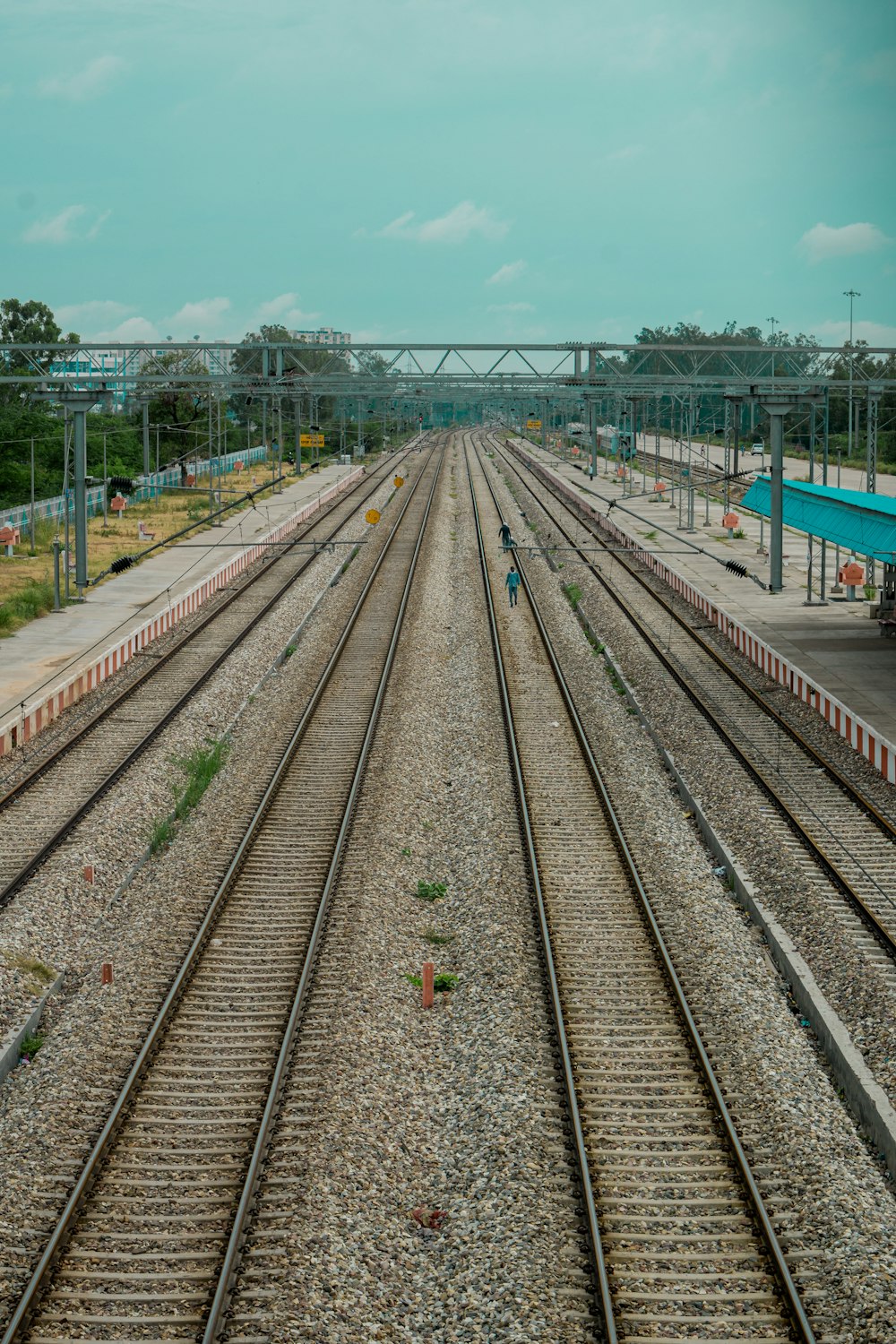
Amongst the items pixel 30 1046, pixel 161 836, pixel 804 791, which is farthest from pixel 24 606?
pixel 30 1046

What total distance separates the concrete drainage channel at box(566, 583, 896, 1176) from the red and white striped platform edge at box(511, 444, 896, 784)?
4.05 m

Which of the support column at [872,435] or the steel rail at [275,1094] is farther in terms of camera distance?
the support column at [872,435]

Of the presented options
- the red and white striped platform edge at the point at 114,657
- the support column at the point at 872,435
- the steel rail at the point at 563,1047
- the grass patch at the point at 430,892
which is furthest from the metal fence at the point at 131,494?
the grass patch at the point at 430,892

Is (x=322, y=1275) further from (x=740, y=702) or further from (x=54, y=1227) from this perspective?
(x=740, y=702)

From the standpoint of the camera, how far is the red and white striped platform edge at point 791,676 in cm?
2342

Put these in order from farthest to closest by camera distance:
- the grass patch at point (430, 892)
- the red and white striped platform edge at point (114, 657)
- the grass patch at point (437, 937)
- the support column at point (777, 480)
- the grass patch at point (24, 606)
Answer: the support column at point (777, 480), the grass patch at point (24, 606), the red and white striped platform edge at point (114, 657), the grass patch at point (430, 892), the grass patch at point (437, 937)

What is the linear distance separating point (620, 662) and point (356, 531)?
27889 millimetres

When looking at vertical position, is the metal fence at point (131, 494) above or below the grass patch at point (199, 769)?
above

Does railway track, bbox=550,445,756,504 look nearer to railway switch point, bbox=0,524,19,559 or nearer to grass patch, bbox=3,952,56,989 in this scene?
railway switch point, bbox=0,524,19,559

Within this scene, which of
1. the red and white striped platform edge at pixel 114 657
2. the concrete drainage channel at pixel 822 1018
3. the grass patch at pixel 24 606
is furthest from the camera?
the grass patch at pixel 24 606

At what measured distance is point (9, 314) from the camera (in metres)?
117

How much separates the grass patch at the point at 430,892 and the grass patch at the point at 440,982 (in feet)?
7.99

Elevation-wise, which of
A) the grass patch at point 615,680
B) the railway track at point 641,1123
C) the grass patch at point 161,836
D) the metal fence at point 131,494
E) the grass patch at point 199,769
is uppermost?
the metal fence at point 131,494

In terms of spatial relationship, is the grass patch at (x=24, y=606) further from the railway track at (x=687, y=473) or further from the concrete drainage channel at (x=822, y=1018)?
the railway track at (x=687, y=473)
